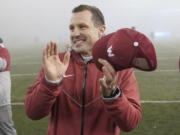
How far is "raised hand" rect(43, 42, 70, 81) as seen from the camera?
5.61 ft

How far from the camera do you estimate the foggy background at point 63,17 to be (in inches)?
1334

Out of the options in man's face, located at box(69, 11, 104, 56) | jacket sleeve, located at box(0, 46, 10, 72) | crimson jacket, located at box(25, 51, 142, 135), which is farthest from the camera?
jacket sleeve, located at box(0, 46, 10, 72)

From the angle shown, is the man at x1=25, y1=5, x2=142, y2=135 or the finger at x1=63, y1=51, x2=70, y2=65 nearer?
the man at x1=25, y1=5, x2=142, y2=135

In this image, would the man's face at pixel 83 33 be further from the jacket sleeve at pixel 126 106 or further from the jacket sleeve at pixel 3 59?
the jacket sleeve at pixel 3 59

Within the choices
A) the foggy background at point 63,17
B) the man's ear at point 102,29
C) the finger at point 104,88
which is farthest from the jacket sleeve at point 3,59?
the foggy background at point 63,17

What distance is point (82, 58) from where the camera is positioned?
1.95 metres

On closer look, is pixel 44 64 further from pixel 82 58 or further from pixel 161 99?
pixel 161 99

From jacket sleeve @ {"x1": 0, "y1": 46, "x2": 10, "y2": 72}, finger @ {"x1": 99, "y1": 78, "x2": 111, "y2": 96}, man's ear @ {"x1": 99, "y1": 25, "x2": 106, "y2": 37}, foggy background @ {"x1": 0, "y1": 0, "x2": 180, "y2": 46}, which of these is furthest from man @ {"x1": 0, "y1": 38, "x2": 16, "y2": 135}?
foggy background @ {"x1": 0, "y1": 0, "x2": 180, "y2": 46}

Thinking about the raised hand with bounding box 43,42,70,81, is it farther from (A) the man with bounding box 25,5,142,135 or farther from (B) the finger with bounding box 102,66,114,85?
(B) the finger with bounding box 102,66,114,85

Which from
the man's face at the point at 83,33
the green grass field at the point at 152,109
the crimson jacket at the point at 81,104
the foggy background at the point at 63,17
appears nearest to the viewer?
the crimson jacket at the point at 81,104

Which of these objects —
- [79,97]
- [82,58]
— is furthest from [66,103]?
[82,58]

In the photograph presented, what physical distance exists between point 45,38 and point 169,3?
16187 millimetres

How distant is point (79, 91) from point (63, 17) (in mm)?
37941

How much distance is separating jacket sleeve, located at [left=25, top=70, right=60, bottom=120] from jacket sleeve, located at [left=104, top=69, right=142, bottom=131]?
10.3 inches
